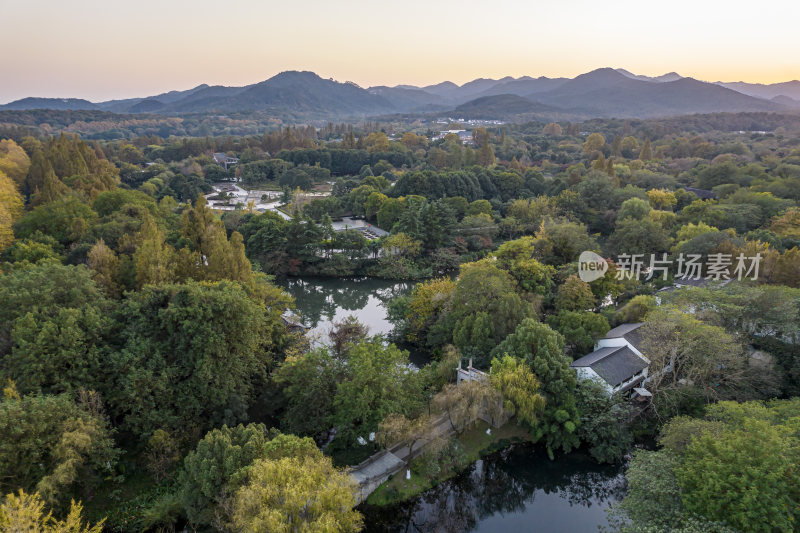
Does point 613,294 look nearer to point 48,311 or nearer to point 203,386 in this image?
point 203,386

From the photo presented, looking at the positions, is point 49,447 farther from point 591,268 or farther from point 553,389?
point 591,268

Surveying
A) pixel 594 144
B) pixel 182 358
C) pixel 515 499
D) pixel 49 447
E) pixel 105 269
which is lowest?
pixel 515 499

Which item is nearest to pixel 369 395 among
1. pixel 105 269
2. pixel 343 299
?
pixel 105 269

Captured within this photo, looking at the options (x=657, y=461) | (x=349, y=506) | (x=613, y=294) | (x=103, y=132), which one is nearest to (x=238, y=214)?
(x=613, y=294)

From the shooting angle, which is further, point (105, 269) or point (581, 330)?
point (105, 269)

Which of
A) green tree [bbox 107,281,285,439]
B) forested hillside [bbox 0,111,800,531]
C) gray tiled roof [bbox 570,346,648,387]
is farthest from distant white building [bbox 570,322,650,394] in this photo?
green tree [bbox 107,281,285,439]
